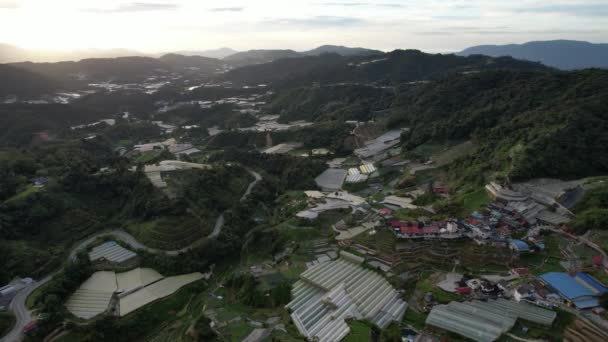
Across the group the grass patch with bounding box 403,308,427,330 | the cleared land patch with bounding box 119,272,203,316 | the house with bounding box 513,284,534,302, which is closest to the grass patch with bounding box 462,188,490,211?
the house with bounding box 513,284,534,302

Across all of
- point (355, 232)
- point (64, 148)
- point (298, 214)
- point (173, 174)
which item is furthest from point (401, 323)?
point (64, 148)

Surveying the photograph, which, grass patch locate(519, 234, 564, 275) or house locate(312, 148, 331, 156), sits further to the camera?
house locate(312, 148, 331, 156)

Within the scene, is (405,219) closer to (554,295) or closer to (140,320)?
(554,295)

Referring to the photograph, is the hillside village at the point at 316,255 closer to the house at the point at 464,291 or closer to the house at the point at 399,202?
the house at the point at 464,291

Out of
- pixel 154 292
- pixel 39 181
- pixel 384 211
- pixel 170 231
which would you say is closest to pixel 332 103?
pixel 384 211

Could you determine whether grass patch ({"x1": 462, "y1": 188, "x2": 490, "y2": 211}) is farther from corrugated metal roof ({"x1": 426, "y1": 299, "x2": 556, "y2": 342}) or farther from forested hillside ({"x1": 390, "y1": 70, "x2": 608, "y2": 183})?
corrugated metal roof ({"x1": 426, "y1": 299, "x2": 556, "y2": 342})

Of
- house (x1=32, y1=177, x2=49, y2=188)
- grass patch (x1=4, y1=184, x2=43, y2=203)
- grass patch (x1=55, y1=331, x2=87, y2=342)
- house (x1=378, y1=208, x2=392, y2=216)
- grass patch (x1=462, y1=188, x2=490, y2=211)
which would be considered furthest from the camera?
house (x1=32, y1=177, x2=49, y2=188)

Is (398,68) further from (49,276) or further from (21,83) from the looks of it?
(21,83)
